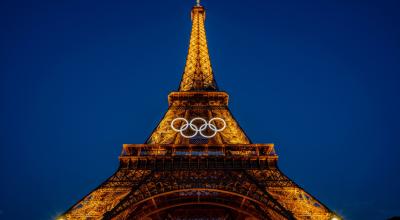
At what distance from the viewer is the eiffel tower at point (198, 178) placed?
597 inches

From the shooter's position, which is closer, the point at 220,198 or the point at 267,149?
the point at 267,149

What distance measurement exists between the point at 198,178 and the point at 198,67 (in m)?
14.0

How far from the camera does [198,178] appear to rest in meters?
16.9

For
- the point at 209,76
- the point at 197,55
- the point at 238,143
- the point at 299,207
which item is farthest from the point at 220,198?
the point at 197,55

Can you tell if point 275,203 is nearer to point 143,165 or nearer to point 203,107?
point 143,165

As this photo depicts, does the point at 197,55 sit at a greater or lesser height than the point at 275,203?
greater

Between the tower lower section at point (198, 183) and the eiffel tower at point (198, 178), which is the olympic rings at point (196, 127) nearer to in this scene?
the eiffel tower at point (198, 178)

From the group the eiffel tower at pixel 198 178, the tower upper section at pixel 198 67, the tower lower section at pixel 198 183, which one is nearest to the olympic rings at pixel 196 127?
the eiffel tower at pixel 198 178

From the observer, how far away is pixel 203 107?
24406mm

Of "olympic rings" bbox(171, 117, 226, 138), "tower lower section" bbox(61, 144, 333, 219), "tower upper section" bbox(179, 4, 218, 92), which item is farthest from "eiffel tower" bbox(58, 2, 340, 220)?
"tower upper section" bbox(179, 4, 218, 92)

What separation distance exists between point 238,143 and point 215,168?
2794mm

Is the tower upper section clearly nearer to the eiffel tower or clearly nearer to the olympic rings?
the eiffel tower

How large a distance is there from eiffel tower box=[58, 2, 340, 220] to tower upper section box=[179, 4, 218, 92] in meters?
2.05

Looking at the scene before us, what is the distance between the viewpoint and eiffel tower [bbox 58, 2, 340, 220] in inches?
597
